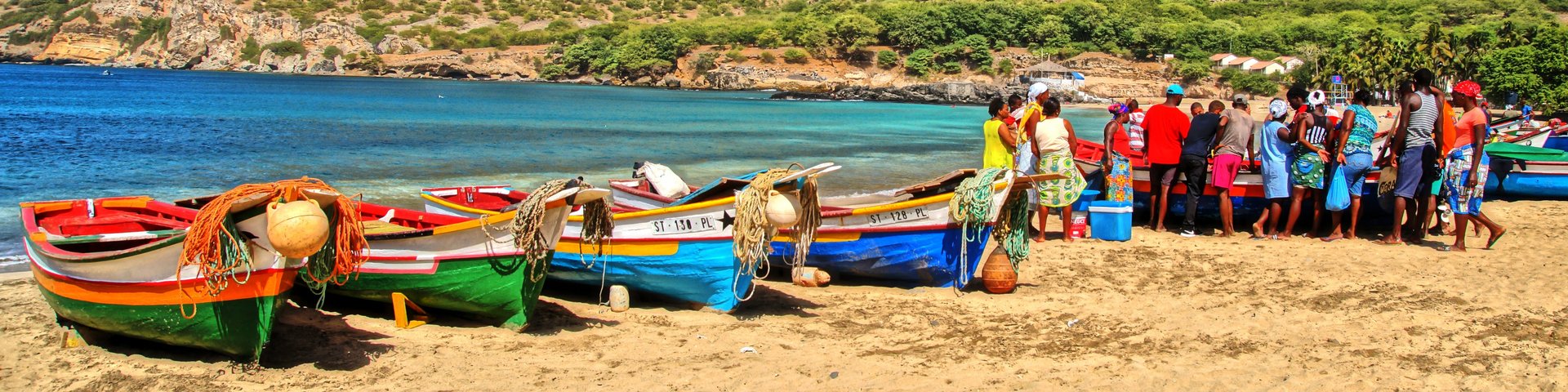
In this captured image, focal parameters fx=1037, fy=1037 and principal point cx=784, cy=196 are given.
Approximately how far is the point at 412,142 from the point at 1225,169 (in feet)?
81.6

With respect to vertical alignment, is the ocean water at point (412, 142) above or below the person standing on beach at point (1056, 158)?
below

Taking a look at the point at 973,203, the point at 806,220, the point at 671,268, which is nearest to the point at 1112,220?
the point at 973,203

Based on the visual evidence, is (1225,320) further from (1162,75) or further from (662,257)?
(1162,75)

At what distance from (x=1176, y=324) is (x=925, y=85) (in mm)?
74832

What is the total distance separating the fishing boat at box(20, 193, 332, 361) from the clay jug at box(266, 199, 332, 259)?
18cm

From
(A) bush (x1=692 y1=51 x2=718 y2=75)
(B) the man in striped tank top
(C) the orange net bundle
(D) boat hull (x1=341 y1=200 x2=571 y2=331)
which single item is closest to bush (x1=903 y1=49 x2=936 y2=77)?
(A) bush (x1=692 y1=51 x2=718 y2=75)

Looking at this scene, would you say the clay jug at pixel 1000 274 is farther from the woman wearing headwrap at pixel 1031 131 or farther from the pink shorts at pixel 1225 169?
the pink shorts at pixel 1225 169

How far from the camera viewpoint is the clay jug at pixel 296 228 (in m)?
5.36

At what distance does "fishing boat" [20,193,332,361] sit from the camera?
569cm

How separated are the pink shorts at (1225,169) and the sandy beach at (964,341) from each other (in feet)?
5.29

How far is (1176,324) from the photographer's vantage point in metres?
7.24

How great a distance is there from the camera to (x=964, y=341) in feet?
22.6

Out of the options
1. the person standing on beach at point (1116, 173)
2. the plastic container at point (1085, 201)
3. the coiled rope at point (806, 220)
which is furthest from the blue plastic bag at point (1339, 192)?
the coiled rope at point (806, 220)

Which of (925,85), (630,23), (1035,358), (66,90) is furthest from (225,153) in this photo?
(630,23)
